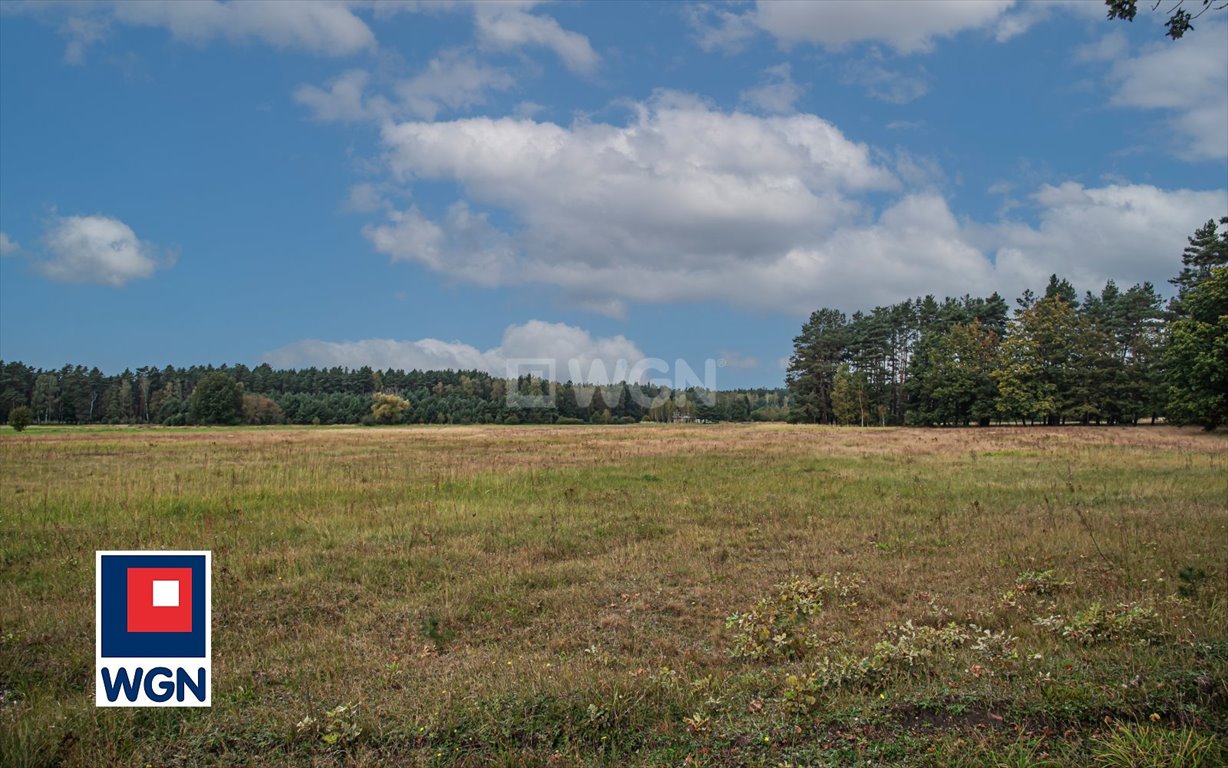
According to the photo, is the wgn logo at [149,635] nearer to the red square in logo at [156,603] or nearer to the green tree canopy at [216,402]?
the red square in logo at [156,603]

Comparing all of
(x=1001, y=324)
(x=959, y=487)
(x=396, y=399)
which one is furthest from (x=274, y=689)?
(x=396, y=399)

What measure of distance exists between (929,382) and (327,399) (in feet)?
370

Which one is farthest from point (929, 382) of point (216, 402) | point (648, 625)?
point (216, 402)

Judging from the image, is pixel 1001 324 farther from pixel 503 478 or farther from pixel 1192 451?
pixel 503 478

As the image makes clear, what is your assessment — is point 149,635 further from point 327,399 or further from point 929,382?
point 327,399

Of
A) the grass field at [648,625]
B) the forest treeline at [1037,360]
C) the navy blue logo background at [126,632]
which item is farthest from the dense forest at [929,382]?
the navy blue logo background at [126,632]

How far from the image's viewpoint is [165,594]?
6.42 metres

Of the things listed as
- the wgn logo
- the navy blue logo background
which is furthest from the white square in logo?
the navy blue logo background

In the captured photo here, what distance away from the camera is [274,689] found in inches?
242

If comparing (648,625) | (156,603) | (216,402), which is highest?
(216,402)

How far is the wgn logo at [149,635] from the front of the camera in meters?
5.78

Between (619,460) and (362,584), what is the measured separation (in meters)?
19.4

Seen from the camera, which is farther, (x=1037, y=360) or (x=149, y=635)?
(x=1037, y=360)

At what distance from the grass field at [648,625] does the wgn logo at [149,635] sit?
281 mm
